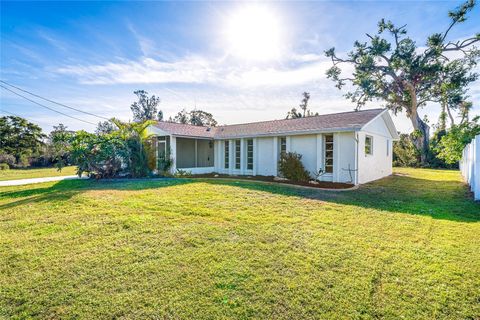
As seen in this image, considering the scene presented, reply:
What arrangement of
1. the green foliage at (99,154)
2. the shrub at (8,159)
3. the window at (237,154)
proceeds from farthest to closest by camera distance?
1. the shrub at (8,159)
2. the window at (237,154)
3. the green foliage at (99,154)

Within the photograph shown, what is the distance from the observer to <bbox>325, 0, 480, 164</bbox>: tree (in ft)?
84.2

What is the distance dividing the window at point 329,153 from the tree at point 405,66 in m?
18.3

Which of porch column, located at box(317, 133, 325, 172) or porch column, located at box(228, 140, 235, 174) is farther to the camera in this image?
porch column, located at box(228, 140, 235, 174)

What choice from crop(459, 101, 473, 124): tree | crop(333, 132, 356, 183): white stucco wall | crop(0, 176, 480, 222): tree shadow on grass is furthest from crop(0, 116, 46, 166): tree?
crop(459, 101, 473, 124): tree

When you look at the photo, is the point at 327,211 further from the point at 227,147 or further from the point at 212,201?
the point at 227,147

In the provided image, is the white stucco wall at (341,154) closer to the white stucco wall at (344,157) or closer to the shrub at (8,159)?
the white stucco wall at (344,157)

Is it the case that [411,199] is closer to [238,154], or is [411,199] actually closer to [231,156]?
[238,154]

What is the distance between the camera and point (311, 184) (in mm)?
12359

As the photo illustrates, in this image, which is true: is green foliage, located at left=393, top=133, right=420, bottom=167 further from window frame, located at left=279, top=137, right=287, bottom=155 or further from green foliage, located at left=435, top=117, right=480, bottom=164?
window frame, located at left=279, top=137, right=287, bottom=155

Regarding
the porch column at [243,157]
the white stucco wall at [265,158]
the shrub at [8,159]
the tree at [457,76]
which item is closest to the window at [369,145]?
the white stucco wall at [265,158]

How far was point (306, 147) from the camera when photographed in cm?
1412

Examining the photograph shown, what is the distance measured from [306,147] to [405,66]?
2115 centimetres

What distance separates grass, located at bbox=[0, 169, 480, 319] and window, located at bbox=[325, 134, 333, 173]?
603 centimetres

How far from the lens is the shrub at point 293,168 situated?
1326 cm
